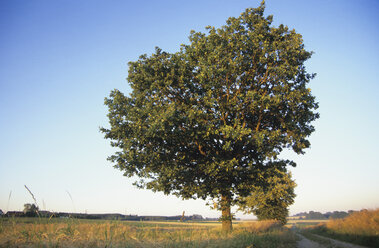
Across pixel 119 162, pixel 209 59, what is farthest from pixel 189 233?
pixel 209 59

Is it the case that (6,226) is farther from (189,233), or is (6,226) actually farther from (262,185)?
(262,185)

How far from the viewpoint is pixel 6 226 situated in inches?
244

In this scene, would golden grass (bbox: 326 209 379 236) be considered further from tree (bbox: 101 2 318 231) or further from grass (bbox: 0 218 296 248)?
grass (bbox: 0 218 296 248)

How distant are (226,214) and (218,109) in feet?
27.5

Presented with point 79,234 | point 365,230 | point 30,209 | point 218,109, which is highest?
point 218,109

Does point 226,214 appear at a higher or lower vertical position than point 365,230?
higher

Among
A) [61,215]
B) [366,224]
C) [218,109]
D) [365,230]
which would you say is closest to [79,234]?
[61,215]

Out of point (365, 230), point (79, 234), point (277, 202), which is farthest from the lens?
point (277, 202)

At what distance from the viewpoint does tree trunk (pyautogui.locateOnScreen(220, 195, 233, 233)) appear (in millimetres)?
16556

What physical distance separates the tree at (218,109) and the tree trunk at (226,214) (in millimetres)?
82

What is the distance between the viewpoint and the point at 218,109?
16.8m

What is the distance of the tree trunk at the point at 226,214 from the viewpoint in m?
16.6

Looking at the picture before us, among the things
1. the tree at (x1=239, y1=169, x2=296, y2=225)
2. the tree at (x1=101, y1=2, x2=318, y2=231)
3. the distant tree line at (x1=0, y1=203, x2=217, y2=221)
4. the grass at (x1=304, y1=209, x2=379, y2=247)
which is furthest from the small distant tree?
the tree at (x1=239, y1=169, x2=296, y2=225)

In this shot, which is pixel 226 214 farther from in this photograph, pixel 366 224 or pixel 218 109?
pixel 366 224
